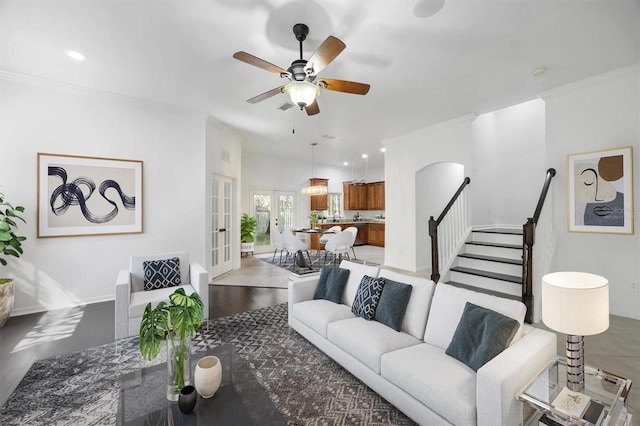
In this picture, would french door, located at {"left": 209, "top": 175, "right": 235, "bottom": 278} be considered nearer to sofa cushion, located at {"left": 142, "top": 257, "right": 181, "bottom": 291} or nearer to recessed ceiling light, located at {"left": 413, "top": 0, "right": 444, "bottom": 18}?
sofa cushion, located at {"left": 142, "top": 257, "right": 181, "bottom": 291}

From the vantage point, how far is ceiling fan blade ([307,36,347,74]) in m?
2.07

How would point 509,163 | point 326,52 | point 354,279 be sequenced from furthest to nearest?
point 509,163 < point 354,279 < point 326,52

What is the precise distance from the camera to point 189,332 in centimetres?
161

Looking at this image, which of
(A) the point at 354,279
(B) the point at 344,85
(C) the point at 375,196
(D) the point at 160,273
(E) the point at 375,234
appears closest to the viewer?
(B) the point at 344,85

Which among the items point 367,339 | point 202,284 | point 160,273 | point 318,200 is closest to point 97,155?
point 160,273

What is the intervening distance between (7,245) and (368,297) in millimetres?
4195

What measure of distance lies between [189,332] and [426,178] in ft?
18.6

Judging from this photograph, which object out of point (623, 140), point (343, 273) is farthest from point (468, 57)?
point (343, 273)

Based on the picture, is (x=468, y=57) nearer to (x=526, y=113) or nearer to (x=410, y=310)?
(x=410, y=310)

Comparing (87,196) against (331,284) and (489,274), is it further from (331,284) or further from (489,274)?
(489,274)

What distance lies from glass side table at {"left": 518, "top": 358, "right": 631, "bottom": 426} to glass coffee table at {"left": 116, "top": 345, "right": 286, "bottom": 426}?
133cm

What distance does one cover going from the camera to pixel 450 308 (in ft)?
6.89

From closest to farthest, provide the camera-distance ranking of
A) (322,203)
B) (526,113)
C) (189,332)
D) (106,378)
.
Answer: (189,332)
(106,378)
(526,113)
(322,203)

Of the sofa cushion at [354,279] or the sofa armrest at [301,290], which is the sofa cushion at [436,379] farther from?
the sofa armrest at [301,290]
